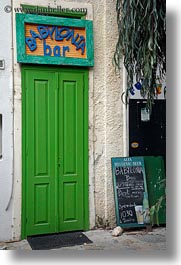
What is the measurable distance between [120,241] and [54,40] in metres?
1.92

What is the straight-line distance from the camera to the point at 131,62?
2844 mm

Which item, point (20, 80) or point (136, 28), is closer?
point (136, 28)

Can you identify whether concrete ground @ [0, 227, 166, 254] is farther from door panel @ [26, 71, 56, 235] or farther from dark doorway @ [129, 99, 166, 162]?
dark doorway @ [129, 99, 166, 162]

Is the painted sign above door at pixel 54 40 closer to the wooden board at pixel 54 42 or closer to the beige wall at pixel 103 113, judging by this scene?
the wooden board at pixel 54 42

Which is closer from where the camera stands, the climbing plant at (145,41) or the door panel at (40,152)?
the climbing plant at (145,41)

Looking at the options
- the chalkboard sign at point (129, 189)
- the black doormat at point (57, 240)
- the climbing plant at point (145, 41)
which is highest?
the climbing plant at point (145, 41)

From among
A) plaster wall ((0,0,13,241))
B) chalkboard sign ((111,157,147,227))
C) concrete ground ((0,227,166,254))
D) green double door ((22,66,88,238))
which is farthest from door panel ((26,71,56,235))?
chalkboard sign ((111,157,147,227))

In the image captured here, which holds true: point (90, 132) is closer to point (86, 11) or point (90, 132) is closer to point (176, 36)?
point (86, 11)

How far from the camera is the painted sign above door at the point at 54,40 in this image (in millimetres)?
3115

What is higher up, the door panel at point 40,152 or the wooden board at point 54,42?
the wooden board at point 54,42

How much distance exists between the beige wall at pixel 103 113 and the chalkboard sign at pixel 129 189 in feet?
0.28

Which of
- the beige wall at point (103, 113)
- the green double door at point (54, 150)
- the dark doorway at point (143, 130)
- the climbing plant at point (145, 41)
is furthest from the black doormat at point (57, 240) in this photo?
the climbing plant at point (145, 41)

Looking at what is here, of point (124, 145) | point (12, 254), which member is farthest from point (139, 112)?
point (12, 254)

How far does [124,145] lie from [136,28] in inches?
50.4
